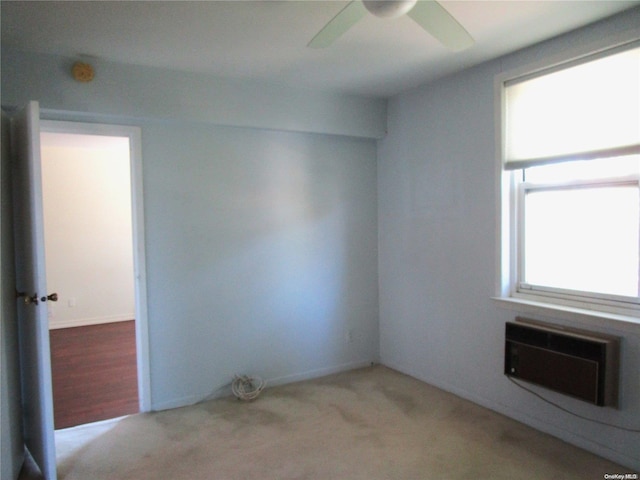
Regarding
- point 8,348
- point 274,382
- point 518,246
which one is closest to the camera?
point 8,348

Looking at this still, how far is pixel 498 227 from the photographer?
2971 millimetres

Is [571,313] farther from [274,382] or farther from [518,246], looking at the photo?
[274,382]

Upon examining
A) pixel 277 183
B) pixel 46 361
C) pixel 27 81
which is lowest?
pixel 46 361

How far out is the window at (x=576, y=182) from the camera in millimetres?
2377

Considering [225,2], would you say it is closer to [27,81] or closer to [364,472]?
[27,81]

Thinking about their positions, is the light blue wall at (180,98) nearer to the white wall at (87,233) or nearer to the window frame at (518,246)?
the window frame at (518,246)

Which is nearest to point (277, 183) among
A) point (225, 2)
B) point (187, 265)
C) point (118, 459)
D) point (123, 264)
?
point (187, 265)

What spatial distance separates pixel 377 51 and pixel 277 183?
1.32 meters

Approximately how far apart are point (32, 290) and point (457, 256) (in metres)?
2.74

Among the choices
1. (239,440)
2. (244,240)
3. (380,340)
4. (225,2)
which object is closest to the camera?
(225,2)

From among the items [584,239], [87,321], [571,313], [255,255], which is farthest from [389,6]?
[87,321]

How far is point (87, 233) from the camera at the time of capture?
590 cm

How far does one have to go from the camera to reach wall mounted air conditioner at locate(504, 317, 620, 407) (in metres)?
2.35

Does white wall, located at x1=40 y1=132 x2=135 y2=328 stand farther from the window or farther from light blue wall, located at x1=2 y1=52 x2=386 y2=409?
the window
